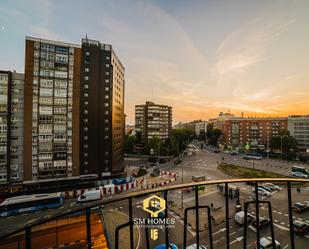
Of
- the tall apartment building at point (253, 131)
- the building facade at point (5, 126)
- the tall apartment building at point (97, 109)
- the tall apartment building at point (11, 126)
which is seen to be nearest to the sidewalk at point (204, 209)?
the tall apartment building at point (97, 109)

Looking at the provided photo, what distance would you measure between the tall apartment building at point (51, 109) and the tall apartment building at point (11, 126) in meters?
0.75

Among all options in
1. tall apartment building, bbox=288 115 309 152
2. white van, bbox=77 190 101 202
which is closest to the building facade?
white van, bbox=77 190 101 202

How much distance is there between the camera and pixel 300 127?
148 feet

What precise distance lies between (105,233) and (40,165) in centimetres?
1467

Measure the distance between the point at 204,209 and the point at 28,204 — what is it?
15.9 m

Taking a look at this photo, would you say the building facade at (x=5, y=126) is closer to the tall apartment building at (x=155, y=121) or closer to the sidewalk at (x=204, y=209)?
the sidewalk at (x=204, y=209)

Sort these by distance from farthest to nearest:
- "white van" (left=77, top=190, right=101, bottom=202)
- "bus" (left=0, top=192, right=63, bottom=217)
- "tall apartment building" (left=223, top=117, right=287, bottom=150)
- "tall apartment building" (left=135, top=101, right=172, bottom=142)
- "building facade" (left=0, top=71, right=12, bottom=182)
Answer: "tall apartment building" (left=135, top=101, right=172, bottom=142), "tall apartment building" (left=223, top=117, right=287, bottom=150), "building facade" (left=0, top=71, right=12, bottom=182), "white van" (left=77, top=190, right=101, bottom=202), "bus" (left=0, top=192, right=63, bottom=217)

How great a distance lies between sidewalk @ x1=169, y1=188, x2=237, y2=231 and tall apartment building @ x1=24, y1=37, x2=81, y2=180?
1401cm

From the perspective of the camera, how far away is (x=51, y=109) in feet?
66.8

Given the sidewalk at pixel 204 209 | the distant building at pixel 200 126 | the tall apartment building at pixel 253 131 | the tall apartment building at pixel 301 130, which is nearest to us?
the sidewalk at pixel 204 209

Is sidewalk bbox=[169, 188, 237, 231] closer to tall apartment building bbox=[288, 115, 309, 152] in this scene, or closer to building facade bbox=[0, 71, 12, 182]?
building facade bbox=[0, 71, 12, 182]

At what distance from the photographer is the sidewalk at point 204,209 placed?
12.0 metres

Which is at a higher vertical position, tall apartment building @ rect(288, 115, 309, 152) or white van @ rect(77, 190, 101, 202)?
tall apartment building @ rect(288, 115, 309, 152)

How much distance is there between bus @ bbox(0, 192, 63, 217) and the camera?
1462 centimetres
